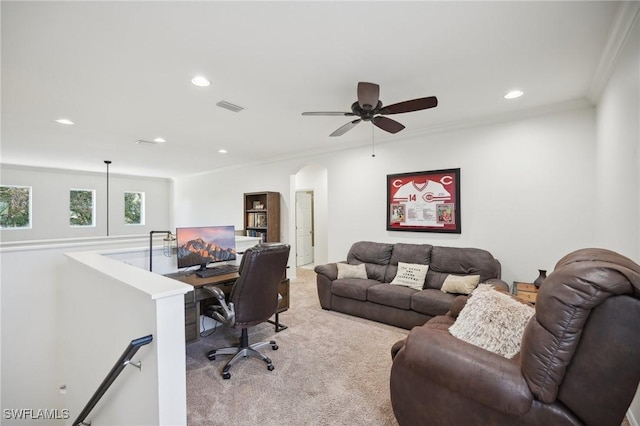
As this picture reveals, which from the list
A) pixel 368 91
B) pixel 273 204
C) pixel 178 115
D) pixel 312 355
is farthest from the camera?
pixel 273 204

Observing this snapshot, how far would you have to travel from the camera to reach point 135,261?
2840 millimetres

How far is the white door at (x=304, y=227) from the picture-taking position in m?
7.20

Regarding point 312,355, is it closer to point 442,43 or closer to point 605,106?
point 442,43

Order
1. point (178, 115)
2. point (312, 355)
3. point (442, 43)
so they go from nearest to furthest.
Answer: point (442, 43), point (312, 355), point (178, 115)

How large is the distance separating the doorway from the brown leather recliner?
5.77m

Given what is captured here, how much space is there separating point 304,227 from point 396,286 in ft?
13.0

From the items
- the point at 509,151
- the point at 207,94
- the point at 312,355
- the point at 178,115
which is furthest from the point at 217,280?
the point at 509,151

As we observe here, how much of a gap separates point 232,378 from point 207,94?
2625 millimetres

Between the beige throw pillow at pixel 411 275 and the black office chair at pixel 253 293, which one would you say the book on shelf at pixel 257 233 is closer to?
the beige throw pillow at pixel 411 275

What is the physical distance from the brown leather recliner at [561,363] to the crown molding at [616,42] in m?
1.43

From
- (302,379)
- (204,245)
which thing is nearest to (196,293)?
(204,245)

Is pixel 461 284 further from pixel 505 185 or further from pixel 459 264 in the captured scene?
pixel 505 185

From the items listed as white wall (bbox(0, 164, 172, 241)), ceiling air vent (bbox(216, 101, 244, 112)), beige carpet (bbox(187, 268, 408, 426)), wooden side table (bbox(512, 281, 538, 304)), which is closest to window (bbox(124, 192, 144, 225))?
white wall (bbox(0, 164, 172, 241))

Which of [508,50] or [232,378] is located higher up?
[508,50]
